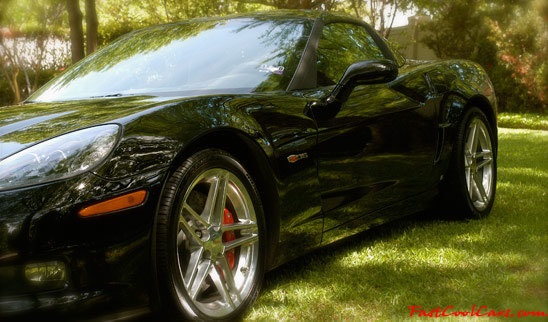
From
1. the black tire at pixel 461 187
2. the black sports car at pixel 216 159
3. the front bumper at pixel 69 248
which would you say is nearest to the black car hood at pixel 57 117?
the black sports car at pixel 216 159

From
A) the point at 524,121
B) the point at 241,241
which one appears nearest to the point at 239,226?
the point at 241,241

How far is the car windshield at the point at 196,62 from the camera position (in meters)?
3.42

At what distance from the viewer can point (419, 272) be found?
11.3 feet

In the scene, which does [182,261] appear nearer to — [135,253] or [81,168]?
[135,253]

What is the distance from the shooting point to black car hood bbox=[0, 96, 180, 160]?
2.47m

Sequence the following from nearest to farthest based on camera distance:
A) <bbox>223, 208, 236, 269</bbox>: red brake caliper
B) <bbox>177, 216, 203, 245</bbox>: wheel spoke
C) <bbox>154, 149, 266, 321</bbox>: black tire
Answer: <bbox>154, 149, 266, 321</bbox>: black tire
<bbox>177, 216, 203, 245</bbox>: wheel spoke
<bbox>223, 208, 236, 269</bbox>: red brake caliper

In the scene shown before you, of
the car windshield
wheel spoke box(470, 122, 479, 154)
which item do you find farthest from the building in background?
the car windshield

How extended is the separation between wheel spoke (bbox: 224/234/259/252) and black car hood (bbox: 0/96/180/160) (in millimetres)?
642

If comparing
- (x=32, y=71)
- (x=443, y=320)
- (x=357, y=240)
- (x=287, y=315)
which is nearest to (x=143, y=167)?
(x=287, y=315)

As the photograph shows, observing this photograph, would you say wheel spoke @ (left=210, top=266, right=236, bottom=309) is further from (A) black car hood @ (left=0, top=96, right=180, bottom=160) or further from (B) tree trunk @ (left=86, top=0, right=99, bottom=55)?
(B) tree trunk @ (left=86, top=0, right=99, bottom=55)

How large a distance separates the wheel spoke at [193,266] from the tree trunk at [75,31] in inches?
369

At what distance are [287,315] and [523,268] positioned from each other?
1372 millimetres

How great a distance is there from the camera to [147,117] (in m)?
2.53

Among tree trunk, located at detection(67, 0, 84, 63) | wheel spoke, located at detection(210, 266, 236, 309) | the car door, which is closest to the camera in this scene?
wheel spoke, located at detection(210, 266, 236, 309)
